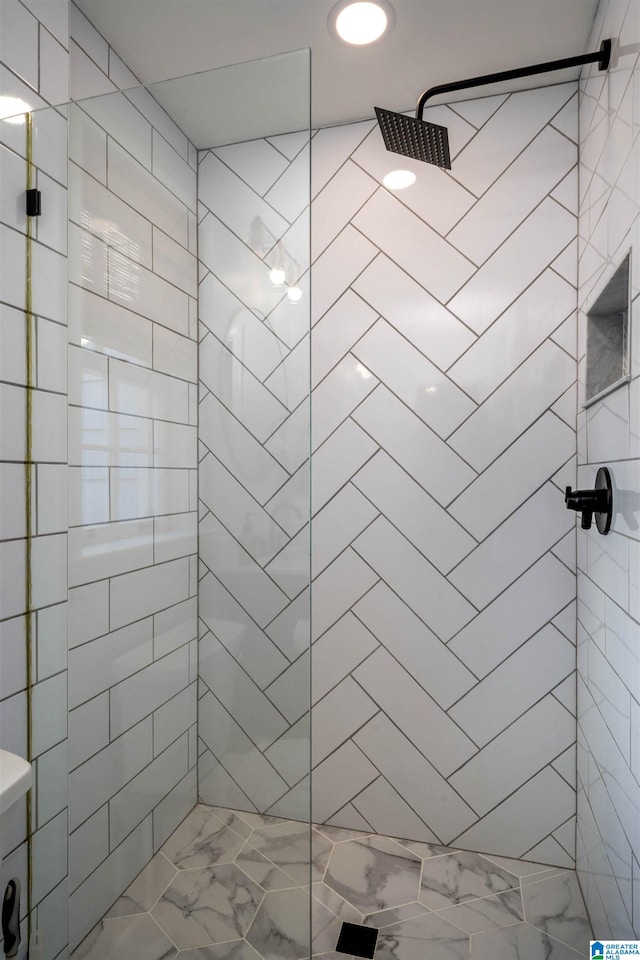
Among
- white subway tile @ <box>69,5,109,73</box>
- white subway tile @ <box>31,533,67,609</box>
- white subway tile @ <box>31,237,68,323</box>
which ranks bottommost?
white subway tile @ <box>31,533,67,609</box>

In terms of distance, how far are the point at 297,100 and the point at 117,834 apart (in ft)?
4.94

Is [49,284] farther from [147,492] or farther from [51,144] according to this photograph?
[147,492]

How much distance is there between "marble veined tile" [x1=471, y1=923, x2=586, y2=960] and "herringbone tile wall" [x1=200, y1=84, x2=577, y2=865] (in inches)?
12.4

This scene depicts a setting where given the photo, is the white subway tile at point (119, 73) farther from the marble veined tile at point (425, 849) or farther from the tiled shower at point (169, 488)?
the marble veined tile at point (425, 849)

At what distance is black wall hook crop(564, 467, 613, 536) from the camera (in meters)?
1.29

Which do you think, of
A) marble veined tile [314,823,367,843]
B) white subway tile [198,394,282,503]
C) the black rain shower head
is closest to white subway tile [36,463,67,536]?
white subway tile [198,394,282,503]

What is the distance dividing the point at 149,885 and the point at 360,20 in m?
2.12

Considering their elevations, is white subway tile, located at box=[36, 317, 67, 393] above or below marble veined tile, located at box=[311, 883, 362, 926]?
above

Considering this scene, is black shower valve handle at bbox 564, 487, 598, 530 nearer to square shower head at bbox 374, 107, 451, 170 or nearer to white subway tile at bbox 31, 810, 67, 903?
square shower head at bbox 374, 107, 451, 170

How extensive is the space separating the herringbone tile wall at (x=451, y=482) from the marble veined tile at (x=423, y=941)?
35 cm

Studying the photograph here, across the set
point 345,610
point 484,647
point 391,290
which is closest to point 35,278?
point 391,290

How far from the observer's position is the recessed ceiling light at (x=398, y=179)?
193cm

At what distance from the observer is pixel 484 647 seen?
1881mm

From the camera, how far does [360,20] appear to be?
152cm
